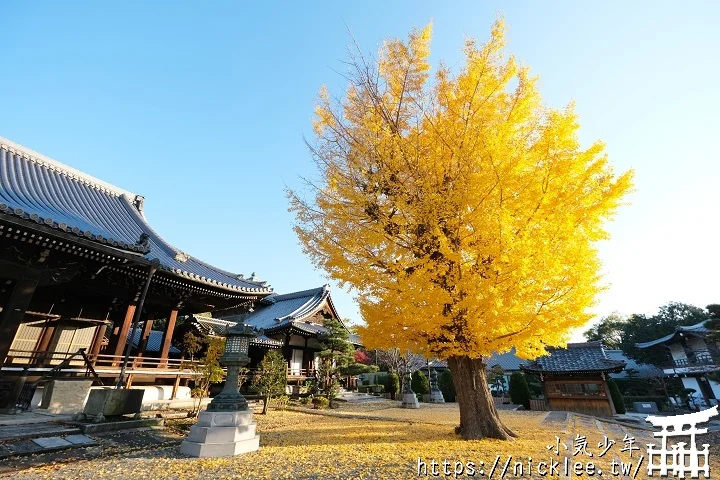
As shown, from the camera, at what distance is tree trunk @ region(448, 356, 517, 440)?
295 inches

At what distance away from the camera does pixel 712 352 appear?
25.0 m

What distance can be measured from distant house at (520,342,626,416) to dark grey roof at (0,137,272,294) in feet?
66.7

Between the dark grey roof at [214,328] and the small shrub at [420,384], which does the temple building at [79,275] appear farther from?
the small shrub at [420,384]

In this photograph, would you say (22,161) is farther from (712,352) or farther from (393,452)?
(712,352)

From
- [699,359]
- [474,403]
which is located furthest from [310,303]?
[699,359]

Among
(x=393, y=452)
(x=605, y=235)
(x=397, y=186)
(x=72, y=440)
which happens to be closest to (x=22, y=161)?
(x=72, y=440)

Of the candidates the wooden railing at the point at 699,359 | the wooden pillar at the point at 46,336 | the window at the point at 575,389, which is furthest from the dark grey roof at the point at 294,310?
the wooden railing at the point at 699,359

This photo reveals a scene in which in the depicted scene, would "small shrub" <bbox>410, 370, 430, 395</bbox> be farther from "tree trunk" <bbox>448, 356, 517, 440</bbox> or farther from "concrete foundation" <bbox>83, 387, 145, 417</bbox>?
"concrete foundation" <bbox>83, 387, 145, 417</bbox>

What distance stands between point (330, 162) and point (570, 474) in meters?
7.73

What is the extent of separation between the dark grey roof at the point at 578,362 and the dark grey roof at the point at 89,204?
65.2ft

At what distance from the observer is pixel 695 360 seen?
28.4 m

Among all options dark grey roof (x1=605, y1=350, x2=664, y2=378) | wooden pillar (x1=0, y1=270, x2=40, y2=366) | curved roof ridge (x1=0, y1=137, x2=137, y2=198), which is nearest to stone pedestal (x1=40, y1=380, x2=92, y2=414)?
wooden pillar (x1=0, y1=270, x2=40, y2=366)

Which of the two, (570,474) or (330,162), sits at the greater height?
(330,162)

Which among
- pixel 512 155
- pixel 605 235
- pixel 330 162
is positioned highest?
pixel 330 162
